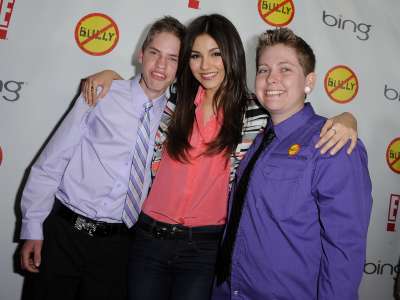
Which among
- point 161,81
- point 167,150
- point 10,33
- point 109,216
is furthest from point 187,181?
point 10,33

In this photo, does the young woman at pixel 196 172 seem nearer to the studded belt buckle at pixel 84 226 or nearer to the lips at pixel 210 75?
the lips at pixel 210 75

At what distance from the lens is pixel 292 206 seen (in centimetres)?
101

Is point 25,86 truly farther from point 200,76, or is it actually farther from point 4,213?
point 200,76

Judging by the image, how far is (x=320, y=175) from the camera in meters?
0.96

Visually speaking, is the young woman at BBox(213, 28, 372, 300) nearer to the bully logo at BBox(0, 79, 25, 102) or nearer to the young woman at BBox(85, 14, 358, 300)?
the young woman at BBox(85, 14, 358, 300)

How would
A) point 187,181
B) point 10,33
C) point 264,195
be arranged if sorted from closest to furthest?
point 264,195, point 187,181, point 10,33

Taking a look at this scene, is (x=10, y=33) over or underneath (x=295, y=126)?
over

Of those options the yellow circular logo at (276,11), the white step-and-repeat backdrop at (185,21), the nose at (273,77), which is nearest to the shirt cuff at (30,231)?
the white step-and-repeat backdrop at (185,21)

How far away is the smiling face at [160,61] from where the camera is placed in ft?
4.62

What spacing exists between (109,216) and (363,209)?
98cm

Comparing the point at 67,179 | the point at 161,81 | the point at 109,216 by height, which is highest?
the point at 161,81

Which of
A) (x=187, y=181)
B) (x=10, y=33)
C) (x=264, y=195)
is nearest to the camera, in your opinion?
(x=264, y=195)

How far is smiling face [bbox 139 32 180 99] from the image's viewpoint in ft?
4.62

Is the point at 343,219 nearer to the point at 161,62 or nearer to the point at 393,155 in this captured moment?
the point at 161,62
